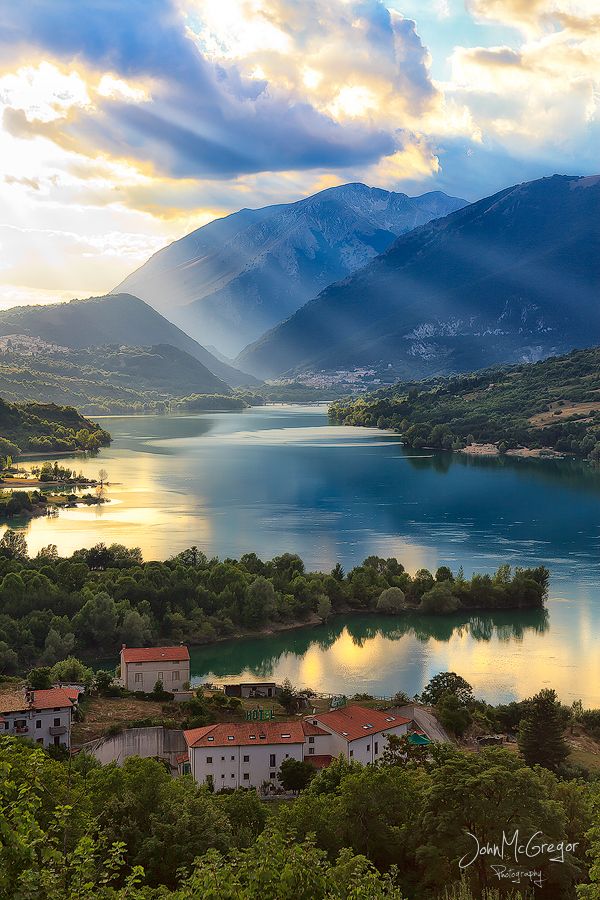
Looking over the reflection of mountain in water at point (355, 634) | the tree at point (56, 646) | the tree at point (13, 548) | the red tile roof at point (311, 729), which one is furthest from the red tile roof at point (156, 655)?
the tree at point (13, 548)

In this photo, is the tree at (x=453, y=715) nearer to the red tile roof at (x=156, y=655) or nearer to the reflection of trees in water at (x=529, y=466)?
the red tile roof at (x=156, y=655)

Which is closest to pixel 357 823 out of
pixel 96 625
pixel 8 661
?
pixel 8 661

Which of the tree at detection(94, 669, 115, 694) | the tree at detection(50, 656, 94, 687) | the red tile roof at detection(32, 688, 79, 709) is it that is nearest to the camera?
the red tile roof at detection(32, 688, 79, 709)

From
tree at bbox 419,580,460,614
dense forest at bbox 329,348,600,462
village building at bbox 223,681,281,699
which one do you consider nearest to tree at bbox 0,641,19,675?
village building at bbox 223,681,281,699

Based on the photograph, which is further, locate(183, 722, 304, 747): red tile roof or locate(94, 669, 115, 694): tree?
locate(94, 669, 115, 694): tree

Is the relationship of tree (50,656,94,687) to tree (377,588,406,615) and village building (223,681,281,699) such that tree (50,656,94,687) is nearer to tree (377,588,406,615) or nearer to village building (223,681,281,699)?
village building (223,681,281,699)

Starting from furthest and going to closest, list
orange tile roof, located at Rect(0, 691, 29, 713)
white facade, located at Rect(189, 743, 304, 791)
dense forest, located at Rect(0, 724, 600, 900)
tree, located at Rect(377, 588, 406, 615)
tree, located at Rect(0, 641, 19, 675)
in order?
tree, located at Rect(377, 588, 406, 615)
tree, located at Rect(0, 641, 19, 675)
orange tile roof, located at Rect(0, 691, 29, 713)
white facade, located at Rect(189, 743, 304, 791)
dense forest, located at Rect(0, 724, 600, 900)
